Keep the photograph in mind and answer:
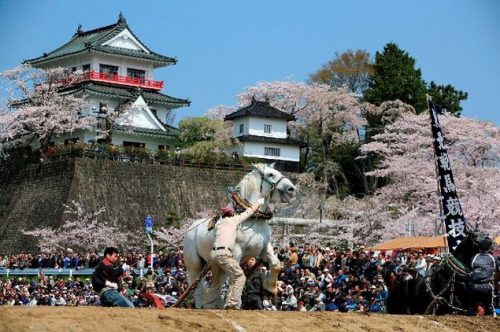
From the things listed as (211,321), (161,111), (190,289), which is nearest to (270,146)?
(161,111)

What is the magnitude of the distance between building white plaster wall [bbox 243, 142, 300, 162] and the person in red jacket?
167 ft

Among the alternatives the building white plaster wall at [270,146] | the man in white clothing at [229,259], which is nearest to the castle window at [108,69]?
the building white plaster wall at [270,146]

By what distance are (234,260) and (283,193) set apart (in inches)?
94.4

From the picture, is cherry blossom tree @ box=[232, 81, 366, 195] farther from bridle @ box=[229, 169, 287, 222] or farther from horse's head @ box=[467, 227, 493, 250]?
horse's head @ box=[467, 227, 493, 250]

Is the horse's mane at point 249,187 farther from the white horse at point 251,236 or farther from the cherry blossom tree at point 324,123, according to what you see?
the cherry blossom tree at point 324,123

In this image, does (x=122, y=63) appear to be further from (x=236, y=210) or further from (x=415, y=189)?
(x=236, y=210)

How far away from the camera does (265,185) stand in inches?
690

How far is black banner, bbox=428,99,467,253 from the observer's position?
69.4 feet

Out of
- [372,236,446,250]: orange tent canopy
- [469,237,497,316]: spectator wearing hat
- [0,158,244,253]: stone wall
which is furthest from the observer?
[0,158,244,253]: stone wall

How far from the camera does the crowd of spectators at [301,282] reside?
899 inches

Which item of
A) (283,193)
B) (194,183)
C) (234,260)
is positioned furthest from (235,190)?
(194,183)

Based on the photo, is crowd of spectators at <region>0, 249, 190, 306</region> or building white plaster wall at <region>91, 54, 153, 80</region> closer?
crowd of spectators at <region>0, 249, 190, 306</region>

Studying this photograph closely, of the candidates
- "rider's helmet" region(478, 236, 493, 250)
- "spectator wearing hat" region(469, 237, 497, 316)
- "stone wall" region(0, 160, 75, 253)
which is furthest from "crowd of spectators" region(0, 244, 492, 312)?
"stone wall" region(0, 160, 75, 253)

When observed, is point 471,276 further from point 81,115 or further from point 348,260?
point 81,115
